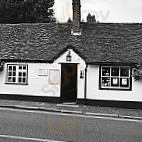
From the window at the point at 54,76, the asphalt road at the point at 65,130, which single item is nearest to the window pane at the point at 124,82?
the window at the point at 54,76

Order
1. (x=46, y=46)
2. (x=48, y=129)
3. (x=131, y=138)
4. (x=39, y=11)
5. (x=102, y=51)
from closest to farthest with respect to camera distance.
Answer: (x=131, y=138), (x=48, y=129), (x=102, y=51), (x=46, y=46), (x=39, y=11)

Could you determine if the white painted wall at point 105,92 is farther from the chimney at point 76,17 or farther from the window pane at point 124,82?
the chimney at point 76,17

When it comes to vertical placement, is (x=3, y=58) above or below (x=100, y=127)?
above

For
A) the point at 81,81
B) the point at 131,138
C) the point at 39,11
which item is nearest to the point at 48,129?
the point at 131,138

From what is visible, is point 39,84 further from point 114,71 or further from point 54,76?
point 114,71

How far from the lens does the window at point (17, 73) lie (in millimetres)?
17484

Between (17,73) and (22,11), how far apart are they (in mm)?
17879

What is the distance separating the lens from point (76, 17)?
58.9ft

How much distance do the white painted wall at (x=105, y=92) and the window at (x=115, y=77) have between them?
1.00ft

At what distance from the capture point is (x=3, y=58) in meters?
17.6

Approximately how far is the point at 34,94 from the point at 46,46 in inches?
131

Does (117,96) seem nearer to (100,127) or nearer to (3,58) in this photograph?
(100,127)

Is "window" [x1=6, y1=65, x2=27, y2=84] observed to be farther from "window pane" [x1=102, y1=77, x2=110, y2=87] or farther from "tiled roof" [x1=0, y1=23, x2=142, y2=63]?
"window pane" [x1=102, y1=77, x2=110, y2=87]

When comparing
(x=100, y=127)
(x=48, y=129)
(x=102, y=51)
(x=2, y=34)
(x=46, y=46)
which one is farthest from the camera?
(x=2, y=34)
